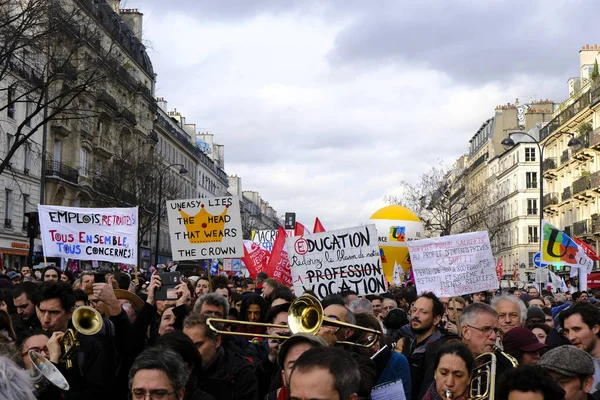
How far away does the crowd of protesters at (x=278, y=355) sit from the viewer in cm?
431

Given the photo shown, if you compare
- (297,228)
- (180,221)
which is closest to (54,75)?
(297,228)

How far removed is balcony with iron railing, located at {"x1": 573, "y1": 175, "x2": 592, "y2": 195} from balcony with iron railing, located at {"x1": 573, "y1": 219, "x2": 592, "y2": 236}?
230 centimetres

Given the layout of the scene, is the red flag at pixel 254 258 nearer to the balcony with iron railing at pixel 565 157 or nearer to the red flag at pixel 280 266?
the red flag at pixel 280 266

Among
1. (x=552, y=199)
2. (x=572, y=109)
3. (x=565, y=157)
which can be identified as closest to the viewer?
(x=572, y=109)

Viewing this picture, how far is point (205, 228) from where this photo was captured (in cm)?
1281

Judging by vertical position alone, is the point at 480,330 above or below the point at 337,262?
below

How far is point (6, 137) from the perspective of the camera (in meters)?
39.4

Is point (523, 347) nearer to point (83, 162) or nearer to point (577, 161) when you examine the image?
point (83, 162)

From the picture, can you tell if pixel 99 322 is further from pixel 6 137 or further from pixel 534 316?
pixel 6 137

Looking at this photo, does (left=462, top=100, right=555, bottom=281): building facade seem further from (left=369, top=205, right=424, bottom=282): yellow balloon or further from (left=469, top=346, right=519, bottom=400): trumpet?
(left=469, top=346, right=519, bottom=400): trumpet

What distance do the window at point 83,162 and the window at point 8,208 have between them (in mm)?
8690

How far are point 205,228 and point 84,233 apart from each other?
223cm

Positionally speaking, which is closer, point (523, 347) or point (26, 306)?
point (523, 347)

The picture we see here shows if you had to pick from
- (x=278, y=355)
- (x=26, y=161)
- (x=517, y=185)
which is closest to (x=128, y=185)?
(x=26, y=161)
